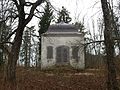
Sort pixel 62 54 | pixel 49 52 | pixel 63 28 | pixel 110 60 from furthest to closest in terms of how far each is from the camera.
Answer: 1. pixel 63 28
2. pixel 49 52
3. pixel 62 54
4. pixel 110 60

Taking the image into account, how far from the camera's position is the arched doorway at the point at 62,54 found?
32344mm

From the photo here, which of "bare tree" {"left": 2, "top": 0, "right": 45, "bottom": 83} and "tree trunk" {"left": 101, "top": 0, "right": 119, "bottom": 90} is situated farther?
"bare tree" {"left": 2, "top": 0, "right": 45, "bottom": 83}

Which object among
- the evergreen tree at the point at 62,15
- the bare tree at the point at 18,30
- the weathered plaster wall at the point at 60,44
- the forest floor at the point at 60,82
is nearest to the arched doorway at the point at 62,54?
the weathered plaster wall at the point at 60,44

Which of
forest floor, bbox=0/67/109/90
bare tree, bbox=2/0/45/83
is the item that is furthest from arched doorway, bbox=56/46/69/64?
bare tree, bbox=2/0/45/83

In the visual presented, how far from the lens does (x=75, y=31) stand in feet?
111

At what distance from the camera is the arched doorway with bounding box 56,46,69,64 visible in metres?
32.3

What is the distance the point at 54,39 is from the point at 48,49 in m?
1.46

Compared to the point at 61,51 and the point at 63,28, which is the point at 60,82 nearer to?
the point at 61,51

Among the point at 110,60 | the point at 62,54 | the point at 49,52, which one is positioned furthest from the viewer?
the point at 49,52

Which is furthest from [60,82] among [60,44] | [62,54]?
[60,44]

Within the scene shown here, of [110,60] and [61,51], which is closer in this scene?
[110,60]

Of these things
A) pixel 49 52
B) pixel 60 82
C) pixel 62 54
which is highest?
pixel 49 52

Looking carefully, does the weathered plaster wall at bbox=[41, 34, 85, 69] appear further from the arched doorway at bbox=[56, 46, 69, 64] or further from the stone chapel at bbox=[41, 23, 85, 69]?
the arched doorway at bbox=[56, 46, 69, 64]

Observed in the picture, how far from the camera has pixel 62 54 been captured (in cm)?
3250
